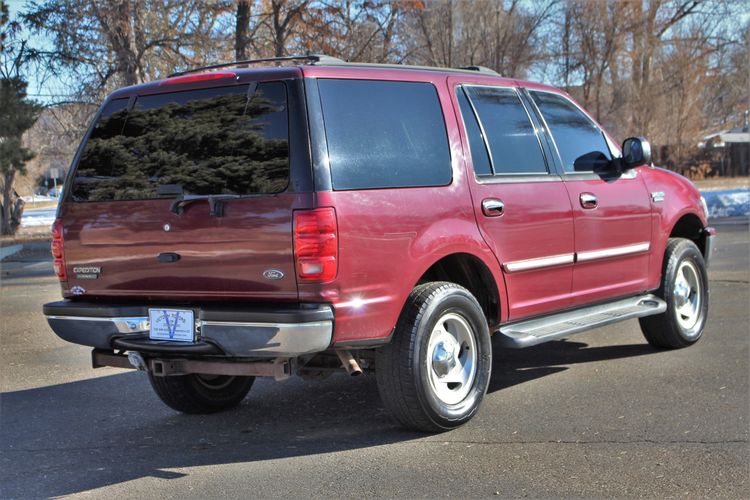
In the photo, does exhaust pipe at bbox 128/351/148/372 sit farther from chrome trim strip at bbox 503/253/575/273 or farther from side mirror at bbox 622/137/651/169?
side mirror at bbox 622/137/651/169

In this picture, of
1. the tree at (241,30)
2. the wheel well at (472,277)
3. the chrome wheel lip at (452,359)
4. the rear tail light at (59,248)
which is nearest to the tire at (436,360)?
the chrome wheel lip at (452,359)

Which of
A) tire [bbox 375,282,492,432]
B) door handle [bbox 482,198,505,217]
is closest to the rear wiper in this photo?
tire [bbox 375,282,492,432]

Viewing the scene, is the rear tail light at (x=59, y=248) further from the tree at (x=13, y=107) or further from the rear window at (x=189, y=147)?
the tree at (x=13, y=107)

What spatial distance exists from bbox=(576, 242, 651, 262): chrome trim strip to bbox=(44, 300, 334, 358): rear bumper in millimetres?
2434

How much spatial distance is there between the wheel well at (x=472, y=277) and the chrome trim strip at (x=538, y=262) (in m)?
0.16

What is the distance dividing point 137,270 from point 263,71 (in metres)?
1.30

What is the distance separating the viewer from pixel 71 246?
5.11m

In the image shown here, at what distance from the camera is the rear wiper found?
4.59 m

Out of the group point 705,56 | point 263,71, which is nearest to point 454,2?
point 705,56

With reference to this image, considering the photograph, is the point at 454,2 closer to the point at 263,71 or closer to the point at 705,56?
the point at 705,56

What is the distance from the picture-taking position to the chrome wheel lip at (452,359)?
16.6ft

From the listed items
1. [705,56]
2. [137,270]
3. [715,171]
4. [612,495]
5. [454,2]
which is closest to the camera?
[612,495]

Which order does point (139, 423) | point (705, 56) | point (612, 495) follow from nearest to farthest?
1. point (612, 495)
2. point (139, 423)
3. point (705, 56)

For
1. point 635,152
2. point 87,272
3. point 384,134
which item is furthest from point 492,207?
point 87,272
